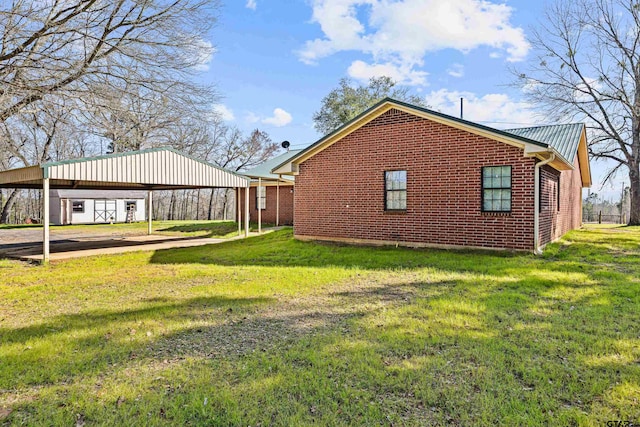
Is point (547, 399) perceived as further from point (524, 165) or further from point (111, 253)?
point (111, 253)

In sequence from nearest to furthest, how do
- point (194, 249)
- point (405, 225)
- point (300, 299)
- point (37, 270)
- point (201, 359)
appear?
1. point (201, 359)
2. point (300, 299)
3. point (37, 270)
4. point (405, 225)
5. point (194, 249)

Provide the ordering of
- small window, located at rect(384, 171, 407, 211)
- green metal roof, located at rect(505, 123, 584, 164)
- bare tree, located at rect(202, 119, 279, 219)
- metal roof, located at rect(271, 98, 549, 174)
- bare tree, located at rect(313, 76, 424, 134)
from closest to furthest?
metal roof, located at rect(271, 98, 549, 174) < small window, located at rect(384, 171, 407, 211) < green metal roof, located at rect(505, 123, 584, 164) < bare tree, located at rect(313, 76, 424, 134) < bare tree, located at rect(202, 119, 279, 219)

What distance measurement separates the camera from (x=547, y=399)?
2.79 m

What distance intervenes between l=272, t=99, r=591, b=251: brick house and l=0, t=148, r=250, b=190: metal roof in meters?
2.99

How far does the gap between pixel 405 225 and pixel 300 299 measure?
18.4 feet

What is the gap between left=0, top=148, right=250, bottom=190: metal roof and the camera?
401 inches

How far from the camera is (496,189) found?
9.43 m

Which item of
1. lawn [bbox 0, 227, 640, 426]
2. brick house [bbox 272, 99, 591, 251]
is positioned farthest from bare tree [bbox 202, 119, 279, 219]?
lawn [bbox 0, 227, 640, 426]

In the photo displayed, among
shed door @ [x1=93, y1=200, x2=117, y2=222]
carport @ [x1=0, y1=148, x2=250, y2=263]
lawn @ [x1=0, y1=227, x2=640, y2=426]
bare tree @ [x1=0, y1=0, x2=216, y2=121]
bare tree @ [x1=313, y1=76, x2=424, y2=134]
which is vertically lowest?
lawn @ [x1=0, y1=227, x2=640, y2=426]

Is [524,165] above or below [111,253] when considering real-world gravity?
above

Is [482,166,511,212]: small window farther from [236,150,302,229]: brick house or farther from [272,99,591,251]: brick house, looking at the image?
[236,150,302,229]: brick house

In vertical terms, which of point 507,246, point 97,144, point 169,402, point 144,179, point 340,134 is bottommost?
point 169,402

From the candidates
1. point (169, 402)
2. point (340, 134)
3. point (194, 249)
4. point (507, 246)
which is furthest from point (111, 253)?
point (507, 246)

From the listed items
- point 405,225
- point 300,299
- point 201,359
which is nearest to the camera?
point 201,359
